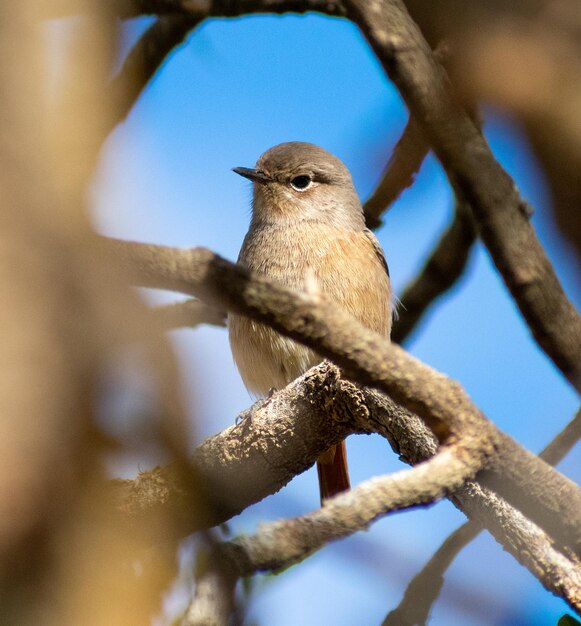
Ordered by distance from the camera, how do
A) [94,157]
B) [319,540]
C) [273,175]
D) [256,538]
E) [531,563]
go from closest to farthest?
[94,157], [256,538], [319,540], [531,563], [273,175]

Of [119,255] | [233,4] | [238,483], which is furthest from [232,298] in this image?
[233,4]

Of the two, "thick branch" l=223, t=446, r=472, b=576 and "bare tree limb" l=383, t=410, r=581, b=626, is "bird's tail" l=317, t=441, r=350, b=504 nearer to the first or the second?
"bare tree limb" l=383, t=410, r=581, b=626

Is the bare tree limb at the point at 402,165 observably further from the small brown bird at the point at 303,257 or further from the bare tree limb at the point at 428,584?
the bare tree limb at the point at 428,584

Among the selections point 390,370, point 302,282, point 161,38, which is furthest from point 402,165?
point 390,370

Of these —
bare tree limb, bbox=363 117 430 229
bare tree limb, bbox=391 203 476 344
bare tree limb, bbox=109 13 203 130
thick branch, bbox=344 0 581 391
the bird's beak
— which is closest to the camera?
thick branch, bbox=344 0 581 391

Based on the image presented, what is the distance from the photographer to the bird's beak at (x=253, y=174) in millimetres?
6430

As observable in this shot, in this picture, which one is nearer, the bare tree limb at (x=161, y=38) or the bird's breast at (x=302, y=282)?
the bare tree limb at (x=161, y=38)

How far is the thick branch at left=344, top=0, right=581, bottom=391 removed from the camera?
3236 mm

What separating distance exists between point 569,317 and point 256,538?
1.98m

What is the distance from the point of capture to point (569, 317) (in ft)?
10.6

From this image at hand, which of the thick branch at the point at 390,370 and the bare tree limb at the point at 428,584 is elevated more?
the thick branch at the point at 390,370

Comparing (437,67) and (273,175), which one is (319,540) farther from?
(273,175)

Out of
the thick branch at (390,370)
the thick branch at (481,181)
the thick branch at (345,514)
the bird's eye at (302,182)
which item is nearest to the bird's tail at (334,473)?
the bird's eye at (302,182)

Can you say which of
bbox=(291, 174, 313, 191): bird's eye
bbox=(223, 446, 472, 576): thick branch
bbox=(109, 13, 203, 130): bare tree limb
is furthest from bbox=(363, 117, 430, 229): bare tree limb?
bbox=(223, 446, 472, 576): thick branch
